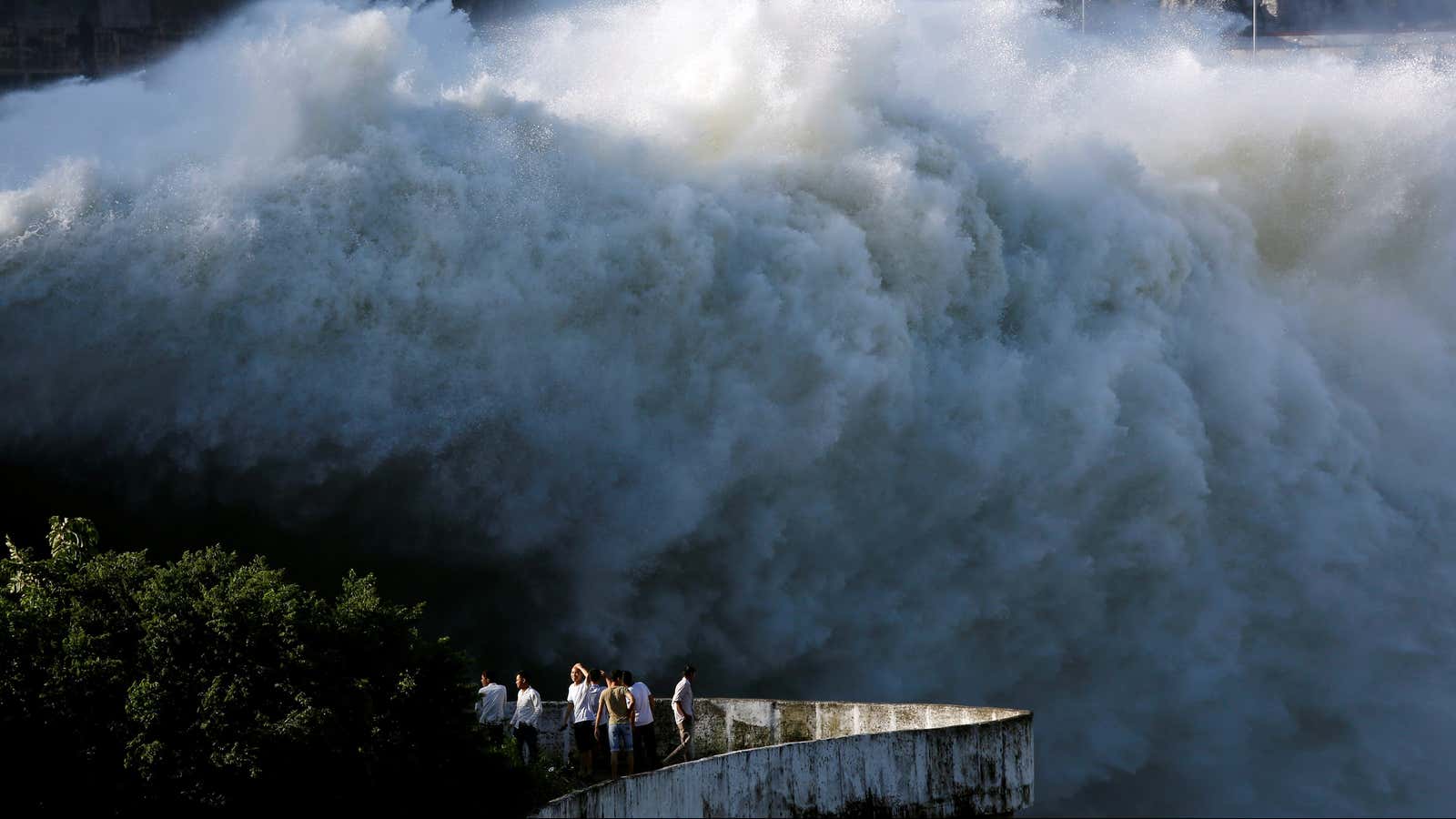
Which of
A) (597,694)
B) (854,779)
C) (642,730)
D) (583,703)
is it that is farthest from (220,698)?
(854,779)

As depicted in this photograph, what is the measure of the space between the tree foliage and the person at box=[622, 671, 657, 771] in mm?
1564

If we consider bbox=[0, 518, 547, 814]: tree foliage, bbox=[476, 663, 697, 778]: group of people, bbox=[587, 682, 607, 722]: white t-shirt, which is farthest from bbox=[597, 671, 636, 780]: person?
bbox=[0, 518, 547, 814]: tree foliage

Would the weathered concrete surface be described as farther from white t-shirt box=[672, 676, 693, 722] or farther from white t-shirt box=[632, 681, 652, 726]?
white t-shirt box=[632, 681, 652, 726]

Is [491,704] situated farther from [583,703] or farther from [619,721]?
[619,721]

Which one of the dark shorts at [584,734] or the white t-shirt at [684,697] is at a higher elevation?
the white t-shirt at [684,697]

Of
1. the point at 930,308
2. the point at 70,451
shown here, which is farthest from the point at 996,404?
the point at 70,451

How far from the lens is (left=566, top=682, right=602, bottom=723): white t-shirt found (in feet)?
56.1

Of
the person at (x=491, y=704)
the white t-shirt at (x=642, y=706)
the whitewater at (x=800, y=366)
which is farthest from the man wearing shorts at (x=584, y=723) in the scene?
the whitewater at (x=800, y=366)

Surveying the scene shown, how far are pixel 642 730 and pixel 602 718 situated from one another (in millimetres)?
484

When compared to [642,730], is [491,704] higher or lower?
higher

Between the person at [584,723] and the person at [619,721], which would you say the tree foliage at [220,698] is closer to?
the person at [619,721]

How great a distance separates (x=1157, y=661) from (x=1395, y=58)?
1823 centimetres

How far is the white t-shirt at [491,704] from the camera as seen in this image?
1773 centimetres

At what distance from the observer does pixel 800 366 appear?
80.2 feet
